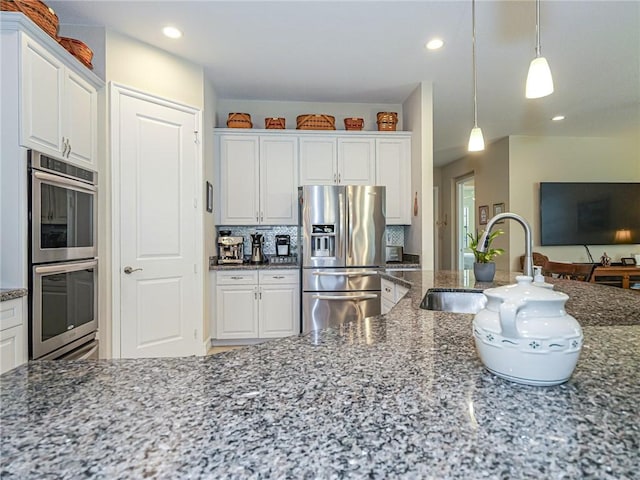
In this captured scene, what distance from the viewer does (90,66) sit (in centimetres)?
252

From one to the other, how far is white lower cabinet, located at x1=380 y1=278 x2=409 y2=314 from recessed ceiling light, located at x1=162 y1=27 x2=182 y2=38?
2488 mm

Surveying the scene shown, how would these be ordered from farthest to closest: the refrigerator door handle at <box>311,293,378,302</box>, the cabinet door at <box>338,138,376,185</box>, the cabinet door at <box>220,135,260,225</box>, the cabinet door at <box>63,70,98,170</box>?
the cabinet door at <box>338,138,376,185</box>
the cabinet door at <box>220,135,260,225</box>
the refrigerator door handle at <box>311,293,378,302</box>
the cabinet door at <box>63,70,98,170</box>

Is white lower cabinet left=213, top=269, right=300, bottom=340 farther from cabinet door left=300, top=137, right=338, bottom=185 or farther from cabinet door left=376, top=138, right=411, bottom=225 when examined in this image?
cabinet door left=376, top=138, right=411, bottom=225

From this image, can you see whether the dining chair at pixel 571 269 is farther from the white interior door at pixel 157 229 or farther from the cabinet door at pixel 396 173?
the white interior door at pixel 157 229

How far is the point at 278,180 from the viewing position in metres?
3.91

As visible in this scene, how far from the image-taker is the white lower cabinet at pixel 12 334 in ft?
5.41

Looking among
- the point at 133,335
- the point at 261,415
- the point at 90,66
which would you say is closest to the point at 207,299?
the point at 133,335

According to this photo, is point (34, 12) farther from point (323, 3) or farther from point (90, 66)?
point (323, 3)

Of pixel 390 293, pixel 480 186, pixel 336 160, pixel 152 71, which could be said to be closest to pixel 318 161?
pixel 336 160

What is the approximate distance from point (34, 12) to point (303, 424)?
267cm

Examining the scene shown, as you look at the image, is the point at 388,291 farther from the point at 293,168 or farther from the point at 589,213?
the point at 589,213

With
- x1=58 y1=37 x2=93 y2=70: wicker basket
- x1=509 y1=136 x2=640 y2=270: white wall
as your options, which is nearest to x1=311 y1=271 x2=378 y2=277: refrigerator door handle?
x1=58 y1=37 x2=93 y2=70: wicker basket

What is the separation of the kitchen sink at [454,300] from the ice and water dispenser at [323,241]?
1747 mm

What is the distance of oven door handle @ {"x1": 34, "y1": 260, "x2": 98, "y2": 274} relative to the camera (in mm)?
1891
